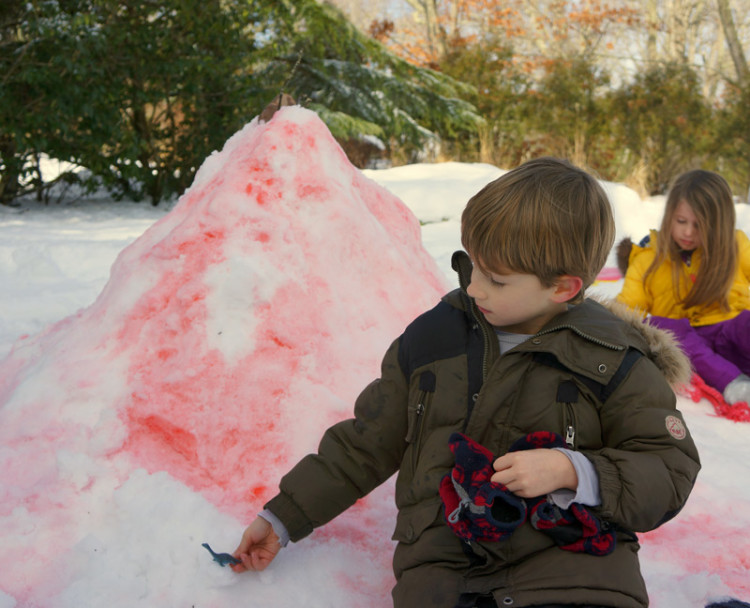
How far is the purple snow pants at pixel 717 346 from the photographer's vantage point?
10.2ft

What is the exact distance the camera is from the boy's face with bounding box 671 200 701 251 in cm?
333

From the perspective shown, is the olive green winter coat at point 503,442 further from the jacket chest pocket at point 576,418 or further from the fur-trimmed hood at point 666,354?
the fur-trimmed hood at point 666,354

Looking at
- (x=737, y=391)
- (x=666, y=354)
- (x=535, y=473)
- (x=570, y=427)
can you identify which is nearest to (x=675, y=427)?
(x=570, y=427)

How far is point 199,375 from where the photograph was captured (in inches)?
76.2

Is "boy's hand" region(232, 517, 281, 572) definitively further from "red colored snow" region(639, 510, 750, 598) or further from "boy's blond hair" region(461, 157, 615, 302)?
"red colored snow" region(639, 510, 750, 598)

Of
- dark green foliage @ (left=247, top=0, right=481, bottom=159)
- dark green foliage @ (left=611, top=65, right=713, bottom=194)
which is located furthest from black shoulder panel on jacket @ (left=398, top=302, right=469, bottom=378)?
dark green foliage @ (left=611, top=65, right=713, bottom=194)

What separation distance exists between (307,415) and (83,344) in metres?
0.69

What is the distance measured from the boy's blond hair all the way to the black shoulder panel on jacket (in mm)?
164

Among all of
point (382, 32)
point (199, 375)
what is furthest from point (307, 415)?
point (382, 32)

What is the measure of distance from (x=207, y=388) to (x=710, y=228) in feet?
8.17

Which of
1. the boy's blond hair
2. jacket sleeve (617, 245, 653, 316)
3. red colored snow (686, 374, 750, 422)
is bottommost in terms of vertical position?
red colored snow (686, 374, 750, 422)

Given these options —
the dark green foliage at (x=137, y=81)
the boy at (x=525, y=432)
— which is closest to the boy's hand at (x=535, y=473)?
the boy at (x=525, y=432)

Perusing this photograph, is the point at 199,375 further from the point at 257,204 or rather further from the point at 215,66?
the point at 215,66

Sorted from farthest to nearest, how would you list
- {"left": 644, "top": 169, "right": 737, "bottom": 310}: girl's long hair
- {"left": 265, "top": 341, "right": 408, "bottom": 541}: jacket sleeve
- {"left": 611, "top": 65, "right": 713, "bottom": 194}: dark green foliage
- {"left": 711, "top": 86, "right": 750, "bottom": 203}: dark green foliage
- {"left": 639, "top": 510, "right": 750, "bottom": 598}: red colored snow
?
{"left": 611, "top": 65, "right": 713, "bottom": 194}: dark green foliage < {"left": 711, "top": 86, "right": 750, "bottom": 203}: dark green foliage < {"left": 644, "top": 169, "right": 737, "bottom": 310}: girl's long hair < {"left": 639, "top": 510, "right": 750, "bottom": 598}: red colored snow < {"left": 265, "top": 341, "right": 408, "bottom": 541}: jacket sleeve
